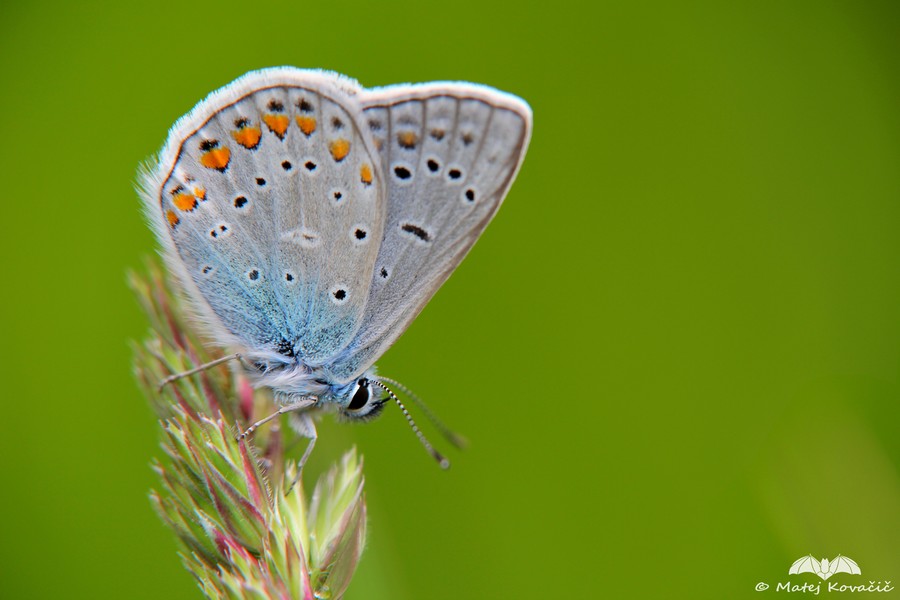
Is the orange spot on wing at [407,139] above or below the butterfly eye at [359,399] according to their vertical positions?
above

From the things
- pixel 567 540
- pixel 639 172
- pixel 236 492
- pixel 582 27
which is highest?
pixel 582 27

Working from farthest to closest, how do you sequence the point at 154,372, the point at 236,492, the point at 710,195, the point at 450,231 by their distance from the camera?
the point at 710,195, the point at 450,231, the point at 154,372, the point at 236,492

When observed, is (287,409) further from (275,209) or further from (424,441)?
(275,209)

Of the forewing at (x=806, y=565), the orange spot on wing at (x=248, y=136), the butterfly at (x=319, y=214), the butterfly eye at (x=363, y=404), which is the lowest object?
the forewing at (x=806, y=565)

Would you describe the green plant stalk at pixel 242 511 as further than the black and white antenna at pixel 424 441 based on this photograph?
No

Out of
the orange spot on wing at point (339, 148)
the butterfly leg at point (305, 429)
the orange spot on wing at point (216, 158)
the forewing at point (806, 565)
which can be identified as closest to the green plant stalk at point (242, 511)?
the butterfly leg at point (305, 429)

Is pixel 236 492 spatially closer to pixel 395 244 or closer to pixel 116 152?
pixel 395 244

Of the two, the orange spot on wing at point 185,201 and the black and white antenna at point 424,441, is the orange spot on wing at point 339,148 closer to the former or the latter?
the orange spot on wing at point 185,201

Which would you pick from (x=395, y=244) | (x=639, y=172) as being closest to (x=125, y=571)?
(x=395, y=244)
